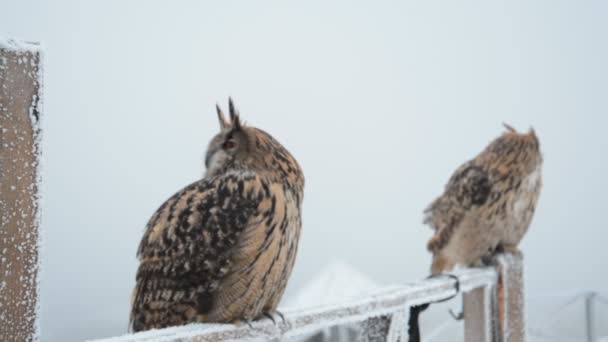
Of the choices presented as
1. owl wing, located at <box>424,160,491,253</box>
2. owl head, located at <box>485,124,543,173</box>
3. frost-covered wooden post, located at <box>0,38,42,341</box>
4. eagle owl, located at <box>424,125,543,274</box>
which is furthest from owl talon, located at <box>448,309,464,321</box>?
frost-covered wooden post, located at <box>0,38,42,341</box>

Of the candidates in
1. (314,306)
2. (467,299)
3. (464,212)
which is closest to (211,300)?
(314,306)

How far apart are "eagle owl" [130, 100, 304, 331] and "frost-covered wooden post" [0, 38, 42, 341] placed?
0.56 m

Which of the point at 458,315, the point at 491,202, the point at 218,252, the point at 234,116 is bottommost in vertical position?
the point at 458,315

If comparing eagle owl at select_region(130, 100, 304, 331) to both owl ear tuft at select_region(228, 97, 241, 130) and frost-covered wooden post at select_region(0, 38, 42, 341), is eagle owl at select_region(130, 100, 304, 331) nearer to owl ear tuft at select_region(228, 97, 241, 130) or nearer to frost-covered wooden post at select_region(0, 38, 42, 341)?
owl ear tuft at select_region(228, 97, 241, 130)

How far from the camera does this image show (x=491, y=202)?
98.0 inches

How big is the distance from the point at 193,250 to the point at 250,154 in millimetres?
308

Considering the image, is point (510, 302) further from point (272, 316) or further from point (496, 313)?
point (272, 316)

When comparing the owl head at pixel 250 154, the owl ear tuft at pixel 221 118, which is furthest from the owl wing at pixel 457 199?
the owl ear tuft at pixel 221 118

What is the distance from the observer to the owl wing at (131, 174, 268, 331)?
132cm

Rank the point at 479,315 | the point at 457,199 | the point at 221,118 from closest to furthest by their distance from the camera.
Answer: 1. the point at 221,118
2. the point at 479,315
3. the point at 457,199

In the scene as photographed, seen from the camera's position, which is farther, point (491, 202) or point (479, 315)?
point (491, 202)

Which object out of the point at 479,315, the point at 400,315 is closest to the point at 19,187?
the point at 400,315

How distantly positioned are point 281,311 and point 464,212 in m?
1.46

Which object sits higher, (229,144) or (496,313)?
(229,144)
